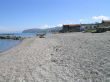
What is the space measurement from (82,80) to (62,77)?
1187 mm

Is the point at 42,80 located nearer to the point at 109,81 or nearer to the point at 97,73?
the point at 97,73

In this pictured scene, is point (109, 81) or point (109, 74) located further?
point (109, 74)

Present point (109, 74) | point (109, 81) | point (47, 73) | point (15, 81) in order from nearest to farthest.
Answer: point (109, 81)
point (109, 74)
point (15, 81)
point (47, 73)

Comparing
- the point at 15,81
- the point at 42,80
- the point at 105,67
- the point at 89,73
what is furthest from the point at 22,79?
the point at 105,67

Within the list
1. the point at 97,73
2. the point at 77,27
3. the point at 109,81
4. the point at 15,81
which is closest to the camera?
the point at 109,81

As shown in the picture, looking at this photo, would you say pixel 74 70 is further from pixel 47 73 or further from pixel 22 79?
pixel 22 79

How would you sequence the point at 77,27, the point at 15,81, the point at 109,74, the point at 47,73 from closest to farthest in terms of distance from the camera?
the point at 109,74 → the point at 15,81 → the point at 47,73 → the point at 77,27

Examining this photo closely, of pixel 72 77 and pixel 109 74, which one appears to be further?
pixel 72 77

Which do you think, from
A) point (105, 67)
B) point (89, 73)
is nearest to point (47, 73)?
point (89, 73)

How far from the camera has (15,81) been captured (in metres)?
8.57

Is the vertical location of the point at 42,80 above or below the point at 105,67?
below

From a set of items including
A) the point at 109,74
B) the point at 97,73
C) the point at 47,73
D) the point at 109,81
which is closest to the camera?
the point at 109,81

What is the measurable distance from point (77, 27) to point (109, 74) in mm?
85284

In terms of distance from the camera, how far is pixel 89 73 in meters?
8.05
